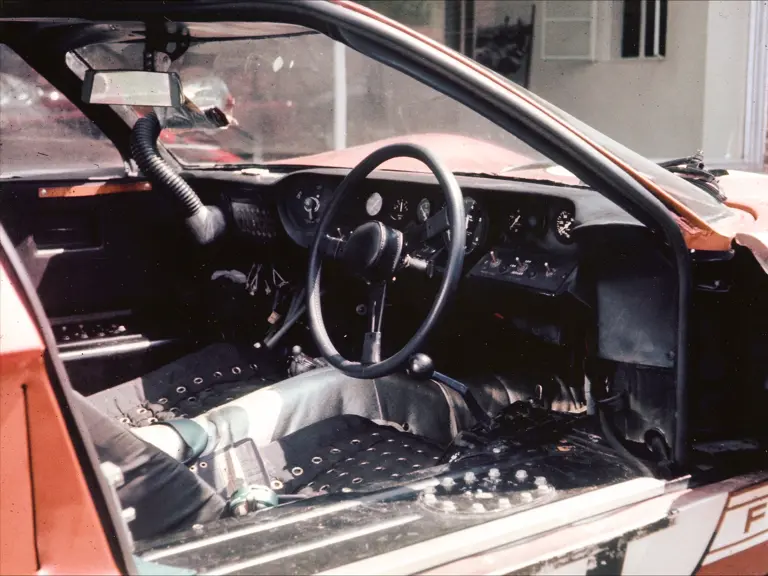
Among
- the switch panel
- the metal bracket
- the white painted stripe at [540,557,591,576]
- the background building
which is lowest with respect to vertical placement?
the white painted stripe at [540,557,591,576]

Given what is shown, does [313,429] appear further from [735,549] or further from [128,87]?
[735,549]

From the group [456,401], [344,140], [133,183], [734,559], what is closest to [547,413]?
[456,401]

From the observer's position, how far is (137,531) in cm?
148

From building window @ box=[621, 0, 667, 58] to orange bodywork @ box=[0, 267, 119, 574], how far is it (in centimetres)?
1008

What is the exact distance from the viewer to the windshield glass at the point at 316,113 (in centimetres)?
232

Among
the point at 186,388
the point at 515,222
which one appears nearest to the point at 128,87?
the point at 515,222

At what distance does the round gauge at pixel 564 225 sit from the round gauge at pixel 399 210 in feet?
1.76

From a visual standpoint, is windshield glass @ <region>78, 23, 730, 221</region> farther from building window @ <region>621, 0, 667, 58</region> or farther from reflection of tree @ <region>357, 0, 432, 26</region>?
building window @ <region>621, 0, 667, 58</region>

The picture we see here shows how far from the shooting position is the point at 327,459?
236cm

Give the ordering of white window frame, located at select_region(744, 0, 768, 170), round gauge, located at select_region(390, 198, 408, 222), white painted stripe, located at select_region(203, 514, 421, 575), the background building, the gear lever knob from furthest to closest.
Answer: the background building, white window frame, located at select_region(744, 0, 768, 170), round gauge, located at select_region(390, 198, 408, 222), the gear lever knob, white painted stripe, located at select_region(203, 514, 421, 575)

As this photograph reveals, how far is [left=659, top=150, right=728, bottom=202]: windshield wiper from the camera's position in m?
1.94

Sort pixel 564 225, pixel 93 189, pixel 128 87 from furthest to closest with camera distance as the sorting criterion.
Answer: pixel 93 189
pixel 564 225
pixel 128 87

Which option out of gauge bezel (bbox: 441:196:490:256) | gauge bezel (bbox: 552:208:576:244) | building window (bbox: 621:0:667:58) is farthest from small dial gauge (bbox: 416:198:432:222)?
building window (bbox: 621:0:667:58)

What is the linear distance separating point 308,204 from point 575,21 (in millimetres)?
8286
